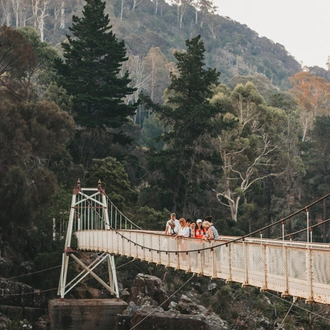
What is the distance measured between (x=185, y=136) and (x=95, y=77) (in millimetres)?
6651

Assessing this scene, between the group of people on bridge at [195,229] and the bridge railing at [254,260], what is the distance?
0.22 metres

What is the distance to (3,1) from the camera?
482 feet

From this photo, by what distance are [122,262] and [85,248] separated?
Result: 824 centimetres

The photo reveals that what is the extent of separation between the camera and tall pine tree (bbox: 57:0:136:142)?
57.8m

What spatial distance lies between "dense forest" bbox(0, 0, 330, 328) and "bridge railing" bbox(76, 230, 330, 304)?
14.6 meters

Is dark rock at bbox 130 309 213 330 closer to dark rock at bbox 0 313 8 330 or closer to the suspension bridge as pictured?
the suspension bridge

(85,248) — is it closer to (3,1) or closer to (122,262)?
(122,262)

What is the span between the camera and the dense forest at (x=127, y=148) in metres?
42.5

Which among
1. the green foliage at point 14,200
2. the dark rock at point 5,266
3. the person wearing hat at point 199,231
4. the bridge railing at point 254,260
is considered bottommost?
the dark rock at point 5,266

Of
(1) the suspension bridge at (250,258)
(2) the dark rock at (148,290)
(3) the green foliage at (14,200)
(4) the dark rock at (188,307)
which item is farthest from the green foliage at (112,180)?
(1) the suspension bridge at (250,258)

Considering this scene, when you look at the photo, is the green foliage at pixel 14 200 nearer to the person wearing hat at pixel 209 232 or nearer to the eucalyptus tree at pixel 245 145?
the person wearing hat at pixel 209 232

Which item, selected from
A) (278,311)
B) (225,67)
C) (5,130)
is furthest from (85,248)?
(225,67)

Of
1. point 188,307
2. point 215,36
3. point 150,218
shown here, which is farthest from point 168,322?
point 215,36

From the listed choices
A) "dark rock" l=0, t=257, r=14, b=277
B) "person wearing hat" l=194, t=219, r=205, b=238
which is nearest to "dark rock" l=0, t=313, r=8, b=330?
"dark rock" l=0, t=257, r=14, b=277
